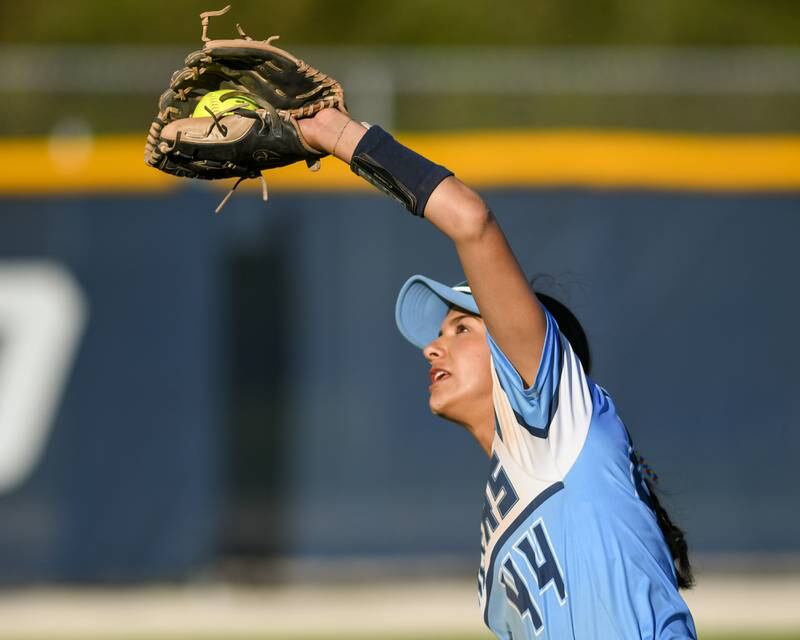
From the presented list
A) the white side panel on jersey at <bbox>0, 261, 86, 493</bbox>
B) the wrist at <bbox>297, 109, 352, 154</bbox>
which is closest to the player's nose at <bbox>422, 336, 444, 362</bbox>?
the wrist at <bbox>297, 109, 352, 154</bbox>

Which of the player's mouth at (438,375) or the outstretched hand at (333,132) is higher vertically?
the outstretched hand at (333,132)

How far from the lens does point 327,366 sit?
7.51 metres

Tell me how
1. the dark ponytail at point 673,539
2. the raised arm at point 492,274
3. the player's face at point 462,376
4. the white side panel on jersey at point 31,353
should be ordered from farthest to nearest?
1. the white side panel on jersey at point 31,353
2. the player's face at point 462,376
3. the dark ponytail at point 673,539
4. the raised arm at point 492,274

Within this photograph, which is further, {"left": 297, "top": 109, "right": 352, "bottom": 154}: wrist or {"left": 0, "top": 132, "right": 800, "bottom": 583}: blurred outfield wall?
{"left": 0, "top": 132, "right": 800, "bottom": 583}: blurred outfield wall

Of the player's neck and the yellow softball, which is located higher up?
the yellow softball

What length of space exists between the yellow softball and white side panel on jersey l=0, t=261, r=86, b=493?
461cm

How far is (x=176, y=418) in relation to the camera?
288 inches

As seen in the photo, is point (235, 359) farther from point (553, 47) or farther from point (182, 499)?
point (553, 47)

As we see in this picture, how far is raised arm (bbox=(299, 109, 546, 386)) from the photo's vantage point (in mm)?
2525

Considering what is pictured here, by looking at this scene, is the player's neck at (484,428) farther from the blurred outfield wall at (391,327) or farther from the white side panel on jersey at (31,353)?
the white side panel on jersey at (31,353)

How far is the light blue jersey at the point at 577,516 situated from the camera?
2688mm

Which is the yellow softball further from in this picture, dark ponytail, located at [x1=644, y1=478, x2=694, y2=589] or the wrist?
dark ponytail, located at [x1=644, y1=478, x2=694, y2=589]

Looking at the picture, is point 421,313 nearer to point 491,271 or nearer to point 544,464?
point 544,464

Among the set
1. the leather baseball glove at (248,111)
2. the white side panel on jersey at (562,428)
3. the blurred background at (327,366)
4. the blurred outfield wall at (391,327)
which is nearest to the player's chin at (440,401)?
the white side panel on jersey at (562,428)
